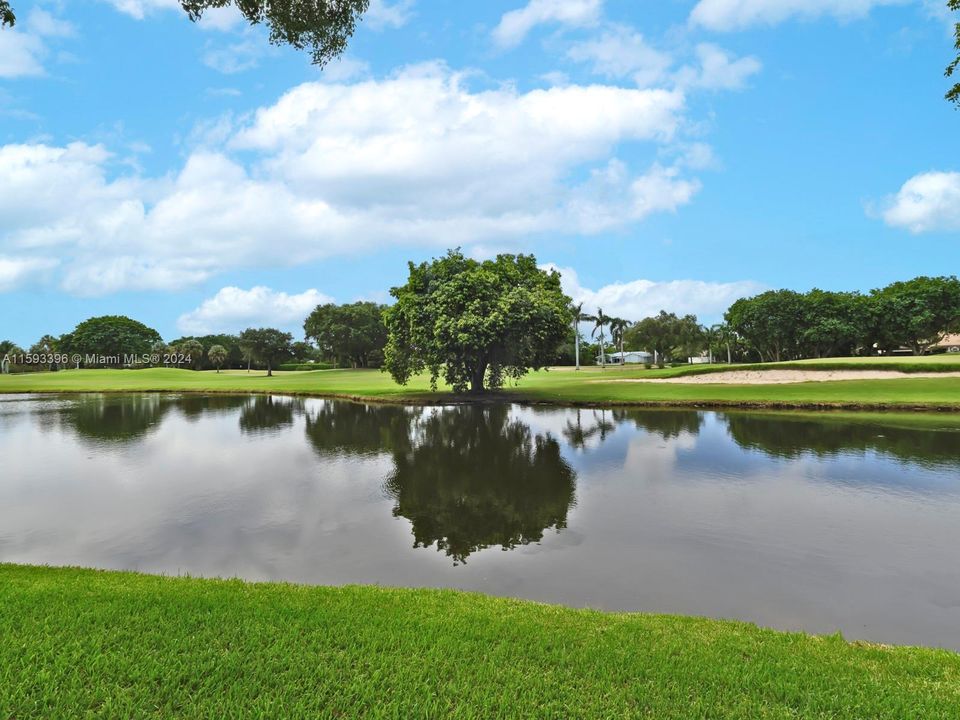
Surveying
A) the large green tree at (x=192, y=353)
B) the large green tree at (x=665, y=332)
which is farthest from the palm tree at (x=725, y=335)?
the large green tree at (x=192, y=353)

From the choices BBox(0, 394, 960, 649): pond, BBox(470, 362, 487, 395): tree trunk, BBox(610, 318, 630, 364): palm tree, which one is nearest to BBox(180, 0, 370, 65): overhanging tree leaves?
BBox(0, 394, 960, 649): pond

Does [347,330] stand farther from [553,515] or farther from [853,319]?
[553,515]

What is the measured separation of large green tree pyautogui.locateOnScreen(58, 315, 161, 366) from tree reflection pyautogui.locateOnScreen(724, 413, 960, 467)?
141314 mm

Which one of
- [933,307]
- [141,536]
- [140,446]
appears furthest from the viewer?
[933,307]

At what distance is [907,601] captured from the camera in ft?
26.5

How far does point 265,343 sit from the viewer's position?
96.8m

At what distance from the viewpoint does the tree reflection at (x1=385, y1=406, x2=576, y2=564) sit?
11.4 metres

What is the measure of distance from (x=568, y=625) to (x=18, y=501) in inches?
609

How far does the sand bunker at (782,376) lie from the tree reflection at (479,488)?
28009 mm

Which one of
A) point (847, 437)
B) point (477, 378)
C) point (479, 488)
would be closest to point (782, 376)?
point (847, 437)

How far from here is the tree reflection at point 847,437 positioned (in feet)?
63.4

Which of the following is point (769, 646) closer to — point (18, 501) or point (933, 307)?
point (18, 501)

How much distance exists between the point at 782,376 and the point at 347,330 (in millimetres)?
76925

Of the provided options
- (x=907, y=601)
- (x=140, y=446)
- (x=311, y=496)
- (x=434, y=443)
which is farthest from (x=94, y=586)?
(x=140, y=446)
